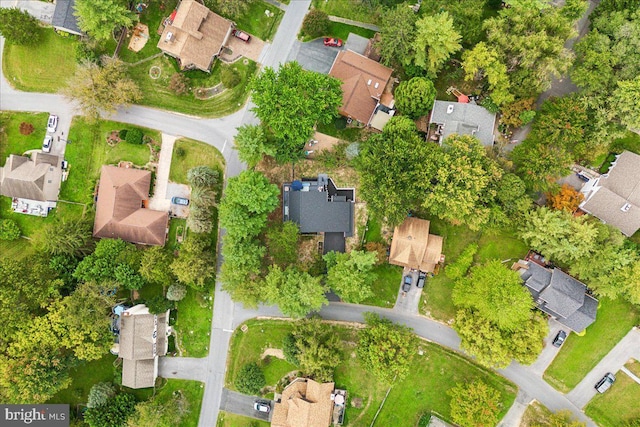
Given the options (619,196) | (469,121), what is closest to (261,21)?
(469,121)

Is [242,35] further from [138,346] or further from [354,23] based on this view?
[138,346]

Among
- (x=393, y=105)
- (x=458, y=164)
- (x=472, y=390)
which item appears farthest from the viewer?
(x=393, y=105)

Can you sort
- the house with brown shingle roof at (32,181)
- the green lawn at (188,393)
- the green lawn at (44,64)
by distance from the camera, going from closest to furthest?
the house with brown shingle roof at (32,181)
the green lawn at (188,393)
the green lawn at (44,64)

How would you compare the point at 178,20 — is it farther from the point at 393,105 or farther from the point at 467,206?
the point at 467,206

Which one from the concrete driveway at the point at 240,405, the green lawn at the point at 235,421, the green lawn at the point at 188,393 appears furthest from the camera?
the green lawn at the point at 188,393

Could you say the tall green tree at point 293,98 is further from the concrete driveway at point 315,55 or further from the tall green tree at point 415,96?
the concrete driveway at point 315,55

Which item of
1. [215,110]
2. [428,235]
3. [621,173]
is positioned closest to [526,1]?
[621,173]

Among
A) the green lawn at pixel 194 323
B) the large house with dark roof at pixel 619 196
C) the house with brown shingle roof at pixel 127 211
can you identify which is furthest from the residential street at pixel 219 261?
the large house with dark roof at pixel 619 196
